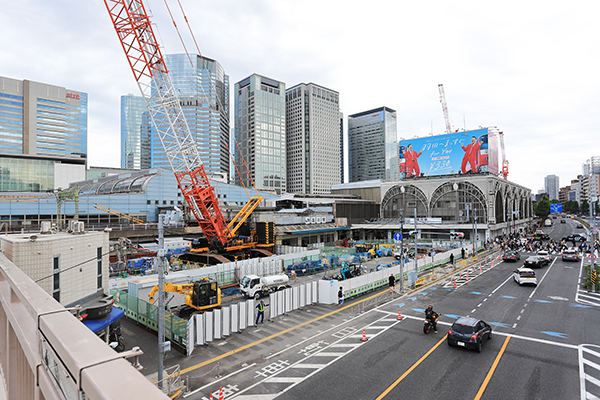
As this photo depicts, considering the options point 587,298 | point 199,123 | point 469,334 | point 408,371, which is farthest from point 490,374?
point 199,123

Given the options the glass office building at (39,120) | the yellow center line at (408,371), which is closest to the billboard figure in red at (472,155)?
the yellow center line at (408,371)

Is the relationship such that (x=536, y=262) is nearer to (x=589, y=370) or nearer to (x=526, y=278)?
(x=526, y=278)

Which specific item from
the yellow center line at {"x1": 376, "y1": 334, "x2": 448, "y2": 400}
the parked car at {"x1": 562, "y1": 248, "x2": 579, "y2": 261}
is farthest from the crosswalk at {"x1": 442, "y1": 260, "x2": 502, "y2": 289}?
the yellow center line at {"x1": 376, "y1": 334, "x2": 448, "y2": 400}

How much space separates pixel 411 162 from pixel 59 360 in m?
91.1

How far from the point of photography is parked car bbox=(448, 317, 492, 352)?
16.7 metres

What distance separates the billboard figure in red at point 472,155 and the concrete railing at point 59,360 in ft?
287

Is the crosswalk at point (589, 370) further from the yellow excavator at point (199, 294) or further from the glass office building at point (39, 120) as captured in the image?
the glass office building at point (39, 120)

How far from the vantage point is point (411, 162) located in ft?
285

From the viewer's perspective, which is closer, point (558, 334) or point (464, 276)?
point (558, 334)

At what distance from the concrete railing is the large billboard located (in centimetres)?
8698

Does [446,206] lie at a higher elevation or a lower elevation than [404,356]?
Result: higher

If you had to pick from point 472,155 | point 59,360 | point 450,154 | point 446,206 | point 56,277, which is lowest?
point 56,277

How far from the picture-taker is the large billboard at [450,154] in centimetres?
7712

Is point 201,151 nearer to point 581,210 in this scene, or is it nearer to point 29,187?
point 29,187
